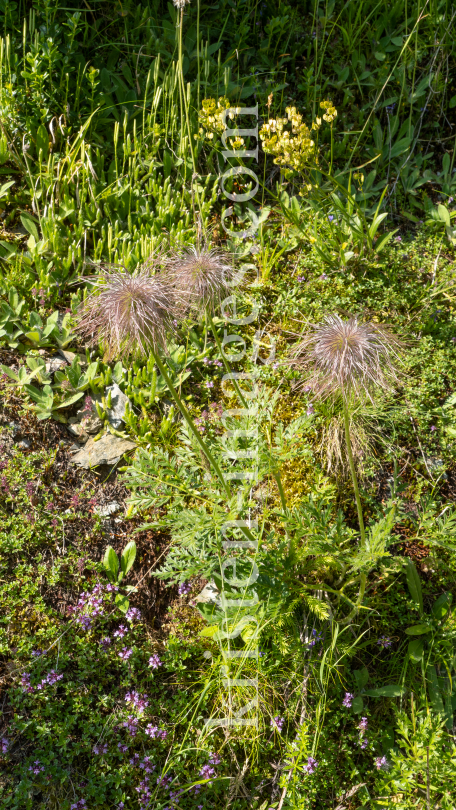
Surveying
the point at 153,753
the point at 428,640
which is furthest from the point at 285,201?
the point at 153,753

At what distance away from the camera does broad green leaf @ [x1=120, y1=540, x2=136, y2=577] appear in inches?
133

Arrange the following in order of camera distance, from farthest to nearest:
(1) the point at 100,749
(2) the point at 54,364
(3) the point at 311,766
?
1. (2) the point at 54,364
2. (1) the point at 100,749
3. (3) the point at 311,766

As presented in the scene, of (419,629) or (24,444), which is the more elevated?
(24,444)

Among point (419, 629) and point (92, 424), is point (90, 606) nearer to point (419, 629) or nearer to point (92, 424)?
point (92, 424)

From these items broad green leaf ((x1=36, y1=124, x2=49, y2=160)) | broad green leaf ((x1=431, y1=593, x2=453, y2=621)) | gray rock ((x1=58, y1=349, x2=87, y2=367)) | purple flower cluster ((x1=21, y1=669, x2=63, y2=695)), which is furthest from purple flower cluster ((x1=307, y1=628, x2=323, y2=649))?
broad green leaf ((x1=36, y1=124, x2=49, y2=160))

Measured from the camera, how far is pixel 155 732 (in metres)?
3.03

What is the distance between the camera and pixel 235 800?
295 centimetres

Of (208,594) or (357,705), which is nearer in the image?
(357,705)

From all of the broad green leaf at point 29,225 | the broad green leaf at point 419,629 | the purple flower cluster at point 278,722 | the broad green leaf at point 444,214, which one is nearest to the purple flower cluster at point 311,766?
the purple flower cluster at point 278,722

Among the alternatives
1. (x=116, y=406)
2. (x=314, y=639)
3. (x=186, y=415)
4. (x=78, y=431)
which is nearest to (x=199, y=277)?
(x=186, y=415)

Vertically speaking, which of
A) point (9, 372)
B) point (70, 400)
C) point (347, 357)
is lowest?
point (70, 400)

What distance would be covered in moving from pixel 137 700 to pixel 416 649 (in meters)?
1.38

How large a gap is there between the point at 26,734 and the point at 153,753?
59 cm

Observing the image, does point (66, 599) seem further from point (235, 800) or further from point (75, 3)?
point (75, 3)
